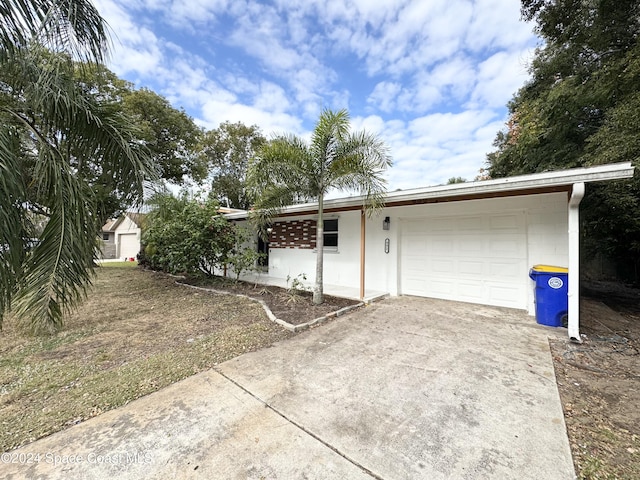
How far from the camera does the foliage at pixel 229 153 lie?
20859mm

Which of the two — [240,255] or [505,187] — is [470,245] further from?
[240,255]

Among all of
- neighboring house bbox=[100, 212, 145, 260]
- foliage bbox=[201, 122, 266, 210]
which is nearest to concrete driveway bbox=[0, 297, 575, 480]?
foliage bbox=[201, 122, 266, 210]

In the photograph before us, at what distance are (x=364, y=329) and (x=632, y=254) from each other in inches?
537

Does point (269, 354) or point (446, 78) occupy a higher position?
point (446, 78)

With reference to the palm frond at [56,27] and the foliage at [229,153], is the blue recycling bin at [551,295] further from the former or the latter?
the foliage at [229,153]

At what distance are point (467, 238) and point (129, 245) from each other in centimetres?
2981

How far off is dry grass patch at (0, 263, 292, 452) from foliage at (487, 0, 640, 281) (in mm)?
8420

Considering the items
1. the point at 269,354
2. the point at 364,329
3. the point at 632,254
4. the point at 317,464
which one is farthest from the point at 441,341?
the point at 632,254

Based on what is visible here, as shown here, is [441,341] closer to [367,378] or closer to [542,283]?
[367,378]

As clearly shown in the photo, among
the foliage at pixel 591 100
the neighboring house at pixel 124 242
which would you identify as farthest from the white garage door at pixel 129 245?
the foliage at pixel 591 100

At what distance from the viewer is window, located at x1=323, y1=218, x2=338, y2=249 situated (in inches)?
352

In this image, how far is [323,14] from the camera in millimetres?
7375

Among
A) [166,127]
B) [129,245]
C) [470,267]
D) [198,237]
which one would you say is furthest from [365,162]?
[129,245]

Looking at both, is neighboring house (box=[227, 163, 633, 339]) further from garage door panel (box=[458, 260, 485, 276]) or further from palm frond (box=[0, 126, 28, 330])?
palm frond (box=[0, 126, 28, 330])
